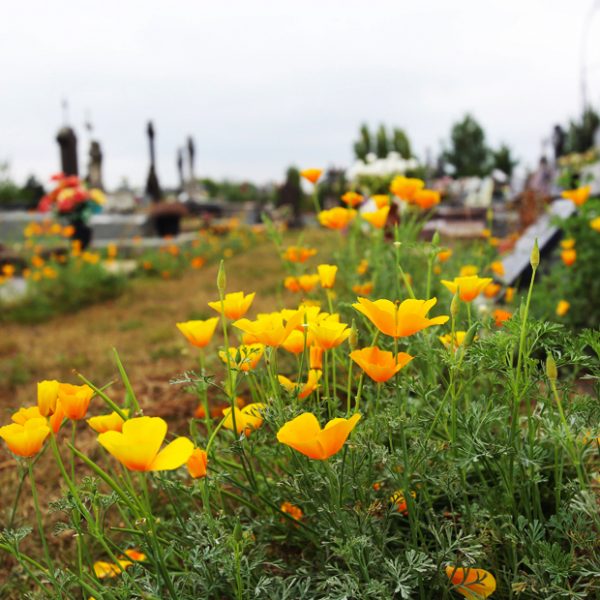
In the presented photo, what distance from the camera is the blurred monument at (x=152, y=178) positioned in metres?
19.2

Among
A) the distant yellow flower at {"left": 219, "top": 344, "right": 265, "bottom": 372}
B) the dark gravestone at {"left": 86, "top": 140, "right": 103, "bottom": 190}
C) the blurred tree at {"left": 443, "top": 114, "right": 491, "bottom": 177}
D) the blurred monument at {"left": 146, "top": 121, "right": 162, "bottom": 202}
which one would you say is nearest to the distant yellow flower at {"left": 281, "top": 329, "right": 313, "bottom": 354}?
the distant yellow flower at {"left": 219, "top": 344, "right": 265, "bottom": 372}

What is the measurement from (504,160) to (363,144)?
8030mm

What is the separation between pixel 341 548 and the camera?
99cm

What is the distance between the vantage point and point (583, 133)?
766 inches

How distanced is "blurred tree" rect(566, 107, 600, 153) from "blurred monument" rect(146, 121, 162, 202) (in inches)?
494

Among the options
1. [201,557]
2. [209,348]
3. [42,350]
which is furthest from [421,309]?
[42,350]

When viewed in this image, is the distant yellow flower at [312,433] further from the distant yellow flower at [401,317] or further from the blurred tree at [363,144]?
the blurred tree at [363,144]

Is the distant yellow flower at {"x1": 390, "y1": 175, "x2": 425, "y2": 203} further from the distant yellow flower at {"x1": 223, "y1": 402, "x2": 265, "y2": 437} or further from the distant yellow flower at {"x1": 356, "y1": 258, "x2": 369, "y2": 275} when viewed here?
the distant yellow flower at {"x1": 223, "y1": 402, "x2": 265, "y2": 437}

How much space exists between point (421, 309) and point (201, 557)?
0.57 meters

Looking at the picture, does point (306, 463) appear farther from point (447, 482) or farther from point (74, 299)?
point (74, 299)

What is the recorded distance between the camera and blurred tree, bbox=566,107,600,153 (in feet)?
65.5

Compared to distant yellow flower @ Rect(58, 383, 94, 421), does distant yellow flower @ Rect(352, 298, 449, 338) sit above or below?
above

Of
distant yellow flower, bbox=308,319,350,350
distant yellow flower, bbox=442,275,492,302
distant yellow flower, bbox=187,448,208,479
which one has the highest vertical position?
distant yellow flower, bbox=442,275,492,302

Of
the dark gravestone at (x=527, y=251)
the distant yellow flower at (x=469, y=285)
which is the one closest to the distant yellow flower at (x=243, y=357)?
the distant yellow flower at (x=469, y=285)
